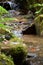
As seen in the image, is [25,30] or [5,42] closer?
[5,42]

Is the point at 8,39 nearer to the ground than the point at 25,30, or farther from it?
farther from it

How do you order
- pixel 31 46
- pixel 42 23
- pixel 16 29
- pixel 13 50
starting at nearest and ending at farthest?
pixel 13 50 < pixel 31 46 < pixel 42 23 < pixel 16 29

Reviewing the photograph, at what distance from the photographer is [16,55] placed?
5613mm

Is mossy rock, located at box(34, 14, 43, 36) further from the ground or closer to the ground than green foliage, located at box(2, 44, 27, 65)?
closer to the ground

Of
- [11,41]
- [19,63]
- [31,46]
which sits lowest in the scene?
[31,46]

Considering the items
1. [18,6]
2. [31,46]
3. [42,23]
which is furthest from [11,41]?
[18,6]

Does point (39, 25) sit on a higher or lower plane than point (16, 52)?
lower

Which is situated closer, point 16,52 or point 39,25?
point 16,52

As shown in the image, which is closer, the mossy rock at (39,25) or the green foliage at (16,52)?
the green foliage at (16,52)

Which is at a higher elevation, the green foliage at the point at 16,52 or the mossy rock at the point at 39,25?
the green foliage at the point at 16,52

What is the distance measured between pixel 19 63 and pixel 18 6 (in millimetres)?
19628

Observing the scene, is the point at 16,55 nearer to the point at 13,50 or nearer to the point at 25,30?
the point at 13,50

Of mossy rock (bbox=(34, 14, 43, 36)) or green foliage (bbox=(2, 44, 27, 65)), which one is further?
mossy rock (bbox=(34, 14, 43, 36))

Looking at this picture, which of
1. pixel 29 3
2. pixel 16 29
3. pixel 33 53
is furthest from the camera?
pixel 29 3
